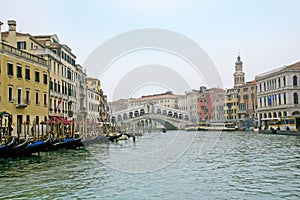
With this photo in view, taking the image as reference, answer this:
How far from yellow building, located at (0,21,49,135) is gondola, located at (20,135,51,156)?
48.3 inches

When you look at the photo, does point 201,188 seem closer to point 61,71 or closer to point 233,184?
point 233,184

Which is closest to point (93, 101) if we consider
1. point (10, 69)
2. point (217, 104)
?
point (10, 69)

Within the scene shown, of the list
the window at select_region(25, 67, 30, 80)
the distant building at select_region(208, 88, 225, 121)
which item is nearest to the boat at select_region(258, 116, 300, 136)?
the window at select_region(25, 67, 30, 80)

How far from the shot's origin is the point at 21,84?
1867cm

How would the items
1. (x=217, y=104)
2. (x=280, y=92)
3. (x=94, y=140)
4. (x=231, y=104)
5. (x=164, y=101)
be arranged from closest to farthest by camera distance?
(x=94, y=140), (x=280, y=92), (x=231, y=104), (x=217, y=104), (x=164, y=101)

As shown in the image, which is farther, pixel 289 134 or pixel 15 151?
pixel 289 134

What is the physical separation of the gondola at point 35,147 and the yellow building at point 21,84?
48.3 inches

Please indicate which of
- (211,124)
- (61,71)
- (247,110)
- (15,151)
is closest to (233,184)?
(15,151)

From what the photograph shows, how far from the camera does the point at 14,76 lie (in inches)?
709

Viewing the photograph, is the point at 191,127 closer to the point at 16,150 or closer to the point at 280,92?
the point at 280,92

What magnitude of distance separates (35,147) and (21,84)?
4.70m

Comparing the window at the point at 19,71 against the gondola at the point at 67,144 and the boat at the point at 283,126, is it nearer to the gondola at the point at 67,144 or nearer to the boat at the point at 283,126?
the gondola at the point at 67,144

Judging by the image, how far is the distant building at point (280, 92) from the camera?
36344 mm

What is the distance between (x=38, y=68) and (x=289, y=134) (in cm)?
1969
